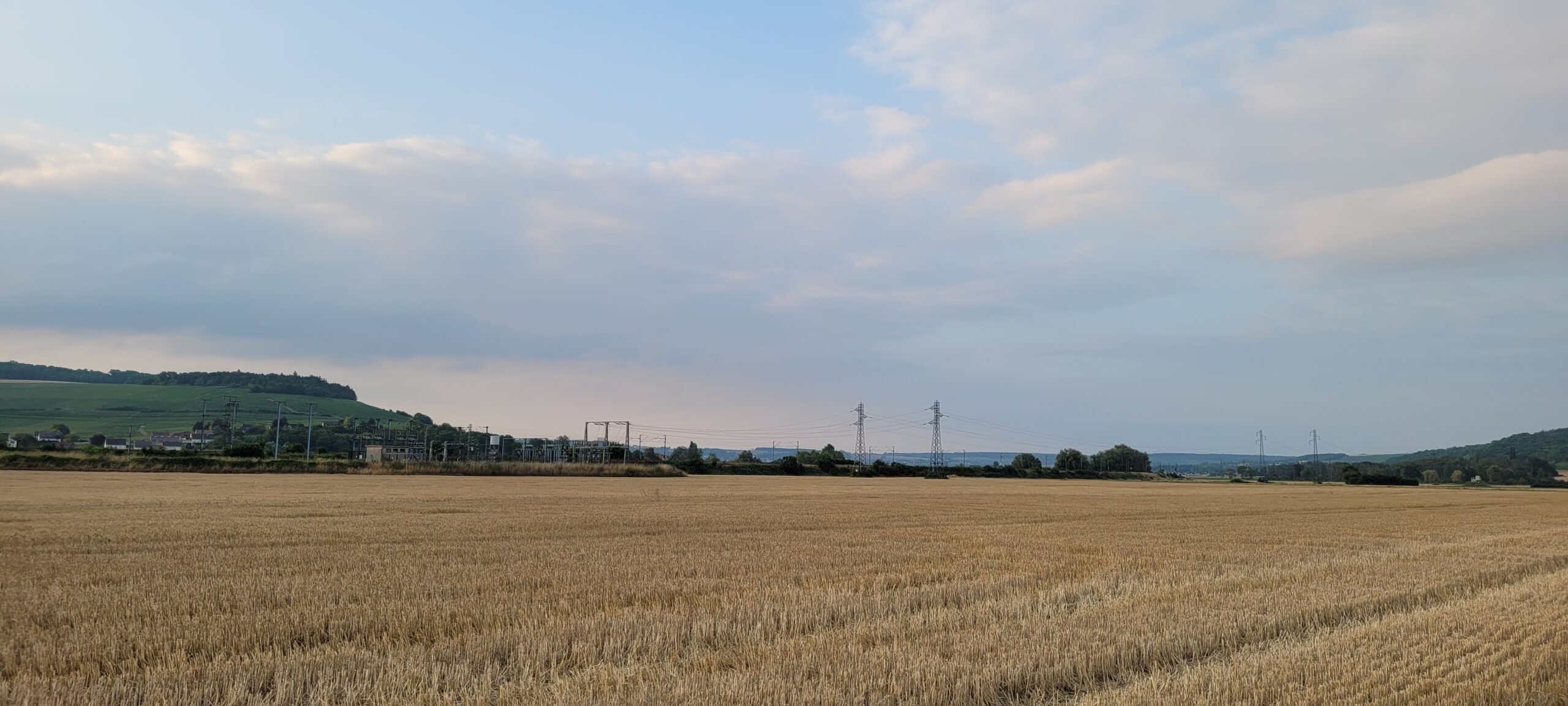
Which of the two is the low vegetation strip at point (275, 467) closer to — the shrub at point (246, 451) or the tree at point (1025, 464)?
the shrub at point (246, 451)

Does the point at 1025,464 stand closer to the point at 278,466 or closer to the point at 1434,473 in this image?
the point at 1434,473

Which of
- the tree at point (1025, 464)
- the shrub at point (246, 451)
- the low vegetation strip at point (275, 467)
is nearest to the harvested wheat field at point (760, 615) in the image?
the low vegetation strip at point (275, 467)

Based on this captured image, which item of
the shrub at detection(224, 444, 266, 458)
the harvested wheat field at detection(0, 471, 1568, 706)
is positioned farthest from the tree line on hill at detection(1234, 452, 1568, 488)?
the shrub at detection(224, 444, 266, 458)

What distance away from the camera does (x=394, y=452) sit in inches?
5482

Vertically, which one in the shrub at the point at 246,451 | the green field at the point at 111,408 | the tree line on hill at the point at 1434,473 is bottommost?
the tree line on hill at the point at 1434,473

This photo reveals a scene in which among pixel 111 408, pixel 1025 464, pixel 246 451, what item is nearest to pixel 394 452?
pixel 246 451

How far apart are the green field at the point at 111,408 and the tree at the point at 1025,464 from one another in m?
143

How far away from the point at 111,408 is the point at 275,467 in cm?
13716

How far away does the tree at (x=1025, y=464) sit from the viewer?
130 m

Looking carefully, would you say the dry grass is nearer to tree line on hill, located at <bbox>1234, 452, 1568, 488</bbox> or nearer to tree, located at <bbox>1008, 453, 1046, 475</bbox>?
tree, located at <bbox>1008, 453, 1046, 475</bbox>

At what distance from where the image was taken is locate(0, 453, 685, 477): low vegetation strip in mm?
66250

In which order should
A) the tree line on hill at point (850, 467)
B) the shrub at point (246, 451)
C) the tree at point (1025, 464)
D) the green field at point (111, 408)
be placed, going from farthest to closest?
the green field at point (111, 408)
the tree at point (1025, 464)
the tree line on hill at point (850, 467)
the shrub at point (246, 451)

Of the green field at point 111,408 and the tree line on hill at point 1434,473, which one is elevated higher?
the green field at point 111,408

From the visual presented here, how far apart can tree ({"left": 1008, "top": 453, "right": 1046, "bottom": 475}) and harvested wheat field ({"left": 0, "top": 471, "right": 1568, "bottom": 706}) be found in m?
110
